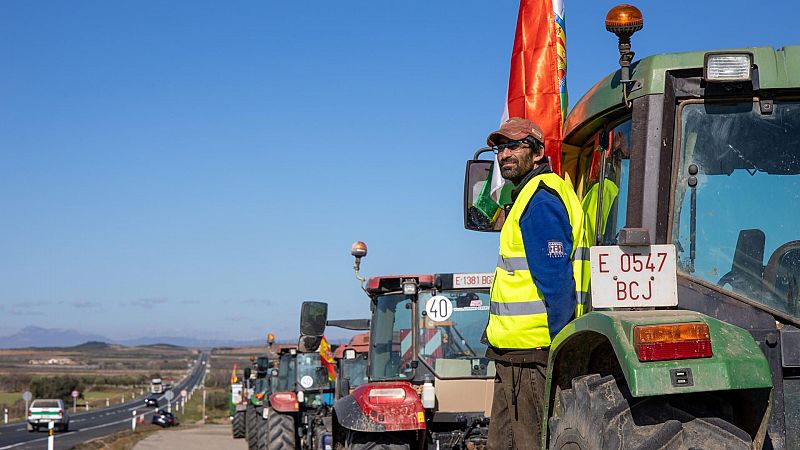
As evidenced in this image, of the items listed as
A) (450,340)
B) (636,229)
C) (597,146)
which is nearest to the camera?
(636,229)

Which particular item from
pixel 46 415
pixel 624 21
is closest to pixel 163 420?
pixel 46 415

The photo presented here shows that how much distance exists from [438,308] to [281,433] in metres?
10.8

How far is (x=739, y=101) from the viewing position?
4.34 meters

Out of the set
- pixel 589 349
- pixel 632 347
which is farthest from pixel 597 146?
pixel 632 347

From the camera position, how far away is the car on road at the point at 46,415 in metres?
57.4

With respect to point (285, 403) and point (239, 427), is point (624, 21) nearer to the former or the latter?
point (285, 403)

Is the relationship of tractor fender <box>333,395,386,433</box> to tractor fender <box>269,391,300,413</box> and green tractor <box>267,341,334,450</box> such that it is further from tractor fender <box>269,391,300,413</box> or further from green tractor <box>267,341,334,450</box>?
tractor fender <box>269,391,300,413</box>

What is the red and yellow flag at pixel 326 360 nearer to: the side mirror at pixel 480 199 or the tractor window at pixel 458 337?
the tractor window at pixel 458 337

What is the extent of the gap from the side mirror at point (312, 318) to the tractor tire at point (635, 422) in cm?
585

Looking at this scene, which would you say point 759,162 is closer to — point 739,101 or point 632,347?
point 739,101

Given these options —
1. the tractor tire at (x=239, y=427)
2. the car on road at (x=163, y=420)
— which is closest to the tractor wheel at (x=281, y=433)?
the tractor tire at (x=239, y=427)

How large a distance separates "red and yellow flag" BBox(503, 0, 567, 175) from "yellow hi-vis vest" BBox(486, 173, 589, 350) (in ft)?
7.50

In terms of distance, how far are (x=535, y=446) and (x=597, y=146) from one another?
1.39 meters

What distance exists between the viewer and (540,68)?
7707mm
